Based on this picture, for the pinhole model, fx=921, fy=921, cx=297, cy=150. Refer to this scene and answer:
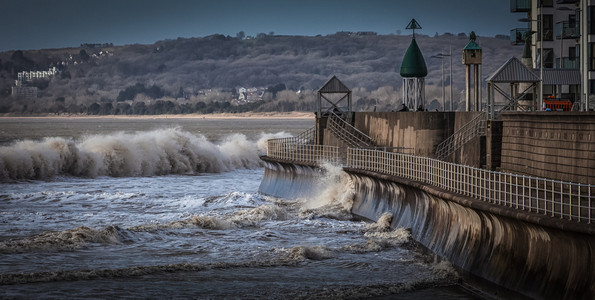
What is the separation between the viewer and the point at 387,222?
2505 cm

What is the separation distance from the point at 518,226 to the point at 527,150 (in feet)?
20.3

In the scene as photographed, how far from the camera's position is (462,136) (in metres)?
29.3

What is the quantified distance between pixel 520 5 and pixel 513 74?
31.4 metres

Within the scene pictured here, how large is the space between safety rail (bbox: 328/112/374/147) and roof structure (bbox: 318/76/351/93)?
4.07ft

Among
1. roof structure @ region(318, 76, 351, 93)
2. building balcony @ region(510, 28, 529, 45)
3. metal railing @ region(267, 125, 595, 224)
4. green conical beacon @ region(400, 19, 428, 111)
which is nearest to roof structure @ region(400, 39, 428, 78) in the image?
green conical beacon @ region(400, 19, 428, 111)

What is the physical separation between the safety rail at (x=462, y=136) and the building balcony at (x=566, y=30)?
53.0ft

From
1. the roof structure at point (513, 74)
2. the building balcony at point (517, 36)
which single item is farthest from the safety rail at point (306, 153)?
the building balcony at point (517, 36)

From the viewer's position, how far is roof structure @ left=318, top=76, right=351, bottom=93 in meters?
40.7

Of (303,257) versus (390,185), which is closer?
(303,257)

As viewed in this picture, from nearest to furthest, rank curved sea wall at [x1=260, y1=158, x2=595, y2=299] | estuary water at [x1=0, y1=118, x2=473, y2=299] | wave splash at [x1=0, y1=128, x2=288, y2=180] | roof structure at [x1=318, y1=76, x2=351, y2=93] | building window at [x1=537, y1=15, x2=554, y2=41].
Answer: curved sea wall at [x1=260, y1=158, x2=595, y2=299] < estuary water at [x1=0, y1=118, x2=473, y2=299] < roof structure at [x1=318, y1=76, x2=351, y2=93] < building window at [x1=537, y1=15, x2=554, y2=41] < wave splash at [x1=0, y1=128, x2=288, y2=180]

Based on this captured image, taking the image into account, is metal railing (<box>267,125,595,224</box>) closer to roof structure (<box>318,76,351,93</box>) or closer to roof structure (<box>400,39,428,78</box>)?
roof structure (<box>318,76,351,93</box>)

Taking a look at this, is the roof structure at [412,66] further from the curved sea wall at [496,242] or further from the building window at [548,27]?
the curved sea wall at [496,242]

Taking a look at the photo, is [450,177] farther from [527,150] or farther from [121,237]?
[121,237]

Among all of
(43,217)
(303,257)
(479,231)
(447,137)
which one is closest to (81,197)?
(43,217)
